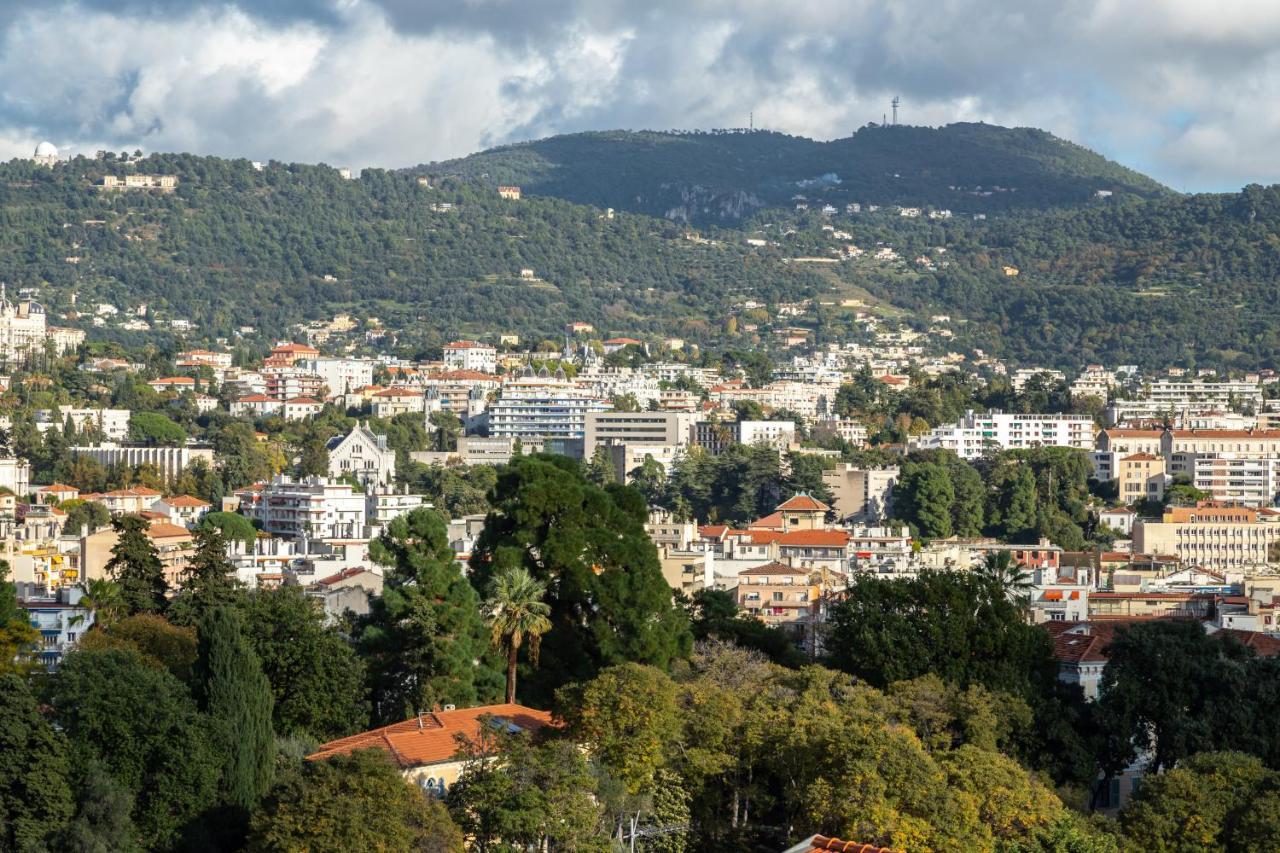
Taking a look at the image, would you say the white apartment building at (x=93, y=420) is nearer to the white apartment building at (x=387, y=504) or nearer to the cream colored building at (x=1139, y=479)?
the white apartment building at (x=387, y=504)

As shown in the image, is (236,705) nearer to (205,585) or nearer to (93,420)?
(205,585)

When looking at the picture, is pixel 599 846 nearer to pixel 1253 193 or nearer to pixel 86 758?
pixel 86 758

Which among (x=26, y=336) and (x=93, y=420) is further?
(x=26, y=336)

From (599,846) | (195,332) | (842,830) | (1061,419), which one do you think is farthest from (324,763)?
(195,332)

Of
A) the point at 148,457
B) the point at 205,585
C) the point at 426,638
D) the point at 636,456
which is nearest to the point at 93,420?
the point at 148,457

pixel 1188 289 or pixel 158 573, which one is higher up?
pixel 1188 289

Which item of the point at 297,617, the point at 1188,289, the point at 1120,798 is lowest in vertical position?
the point at 1120,798
